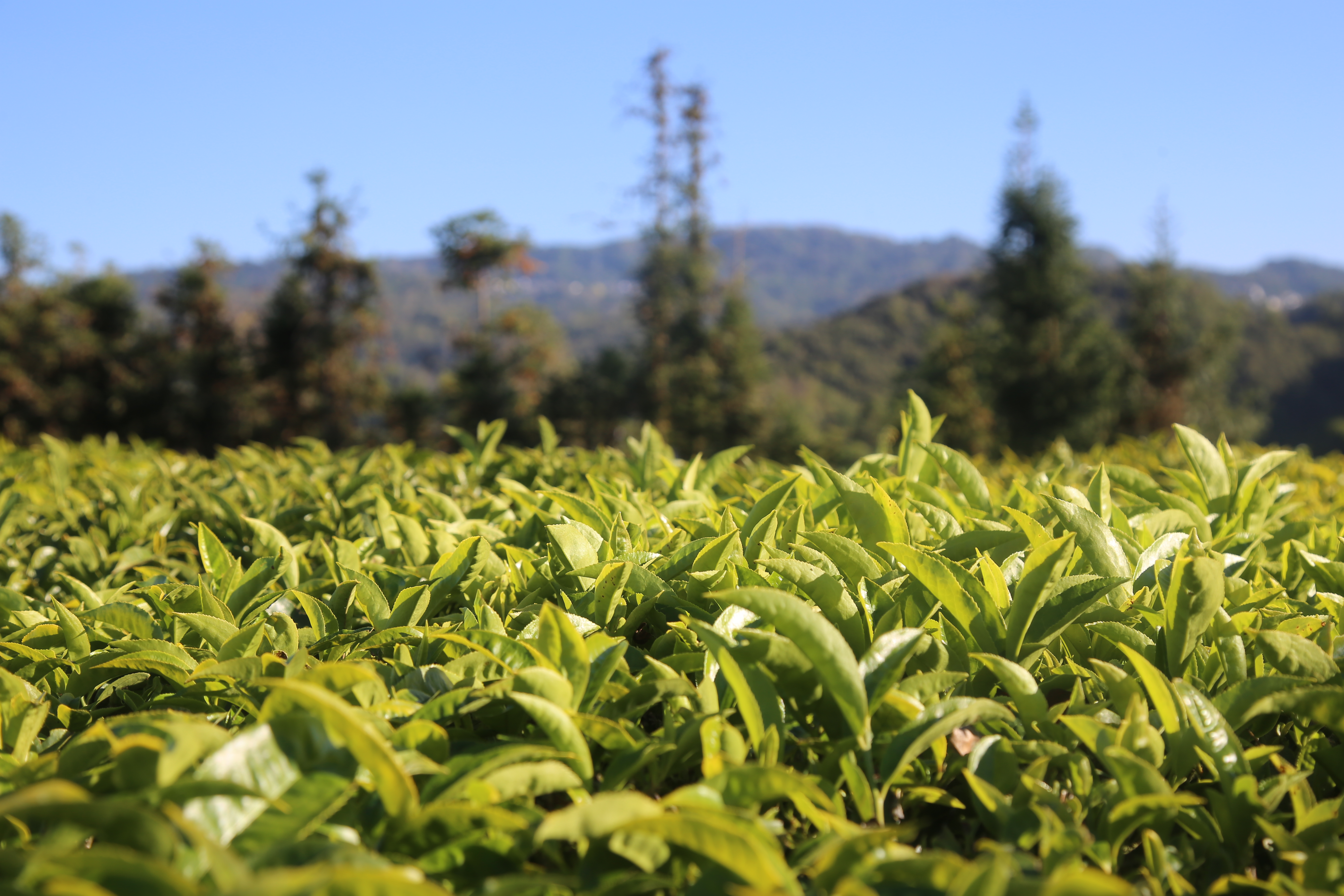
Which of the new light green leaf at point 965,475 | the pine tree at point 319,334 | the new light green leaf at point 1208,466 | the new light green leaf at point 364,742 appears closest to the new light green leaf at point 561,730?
the new light green leaf at point 364,742

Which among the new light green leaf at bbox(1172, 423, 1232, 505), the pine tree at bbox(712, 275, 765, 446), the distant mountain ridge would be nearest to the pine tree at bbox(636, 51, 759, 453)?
the pine tree at bbox(712, 275, 765, 446)

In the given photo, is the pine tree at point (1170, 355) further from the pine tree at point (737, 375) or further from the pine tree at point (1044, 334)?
the pine tree at point (737, 375)

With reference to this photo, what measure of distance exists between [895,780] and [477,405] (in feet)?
64.3

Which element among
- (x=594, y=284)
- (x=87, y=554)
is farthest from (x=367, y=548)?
(x=594, y=284)

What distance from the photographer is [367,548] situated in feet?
6.69

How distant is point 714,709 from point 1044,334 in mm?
17024

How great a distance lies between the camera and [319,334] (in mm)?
19297

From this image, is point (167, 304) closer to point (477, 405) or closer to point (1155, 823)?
point (477, 405)

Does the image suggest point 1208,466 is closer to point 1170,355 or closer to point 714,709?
point 714,709

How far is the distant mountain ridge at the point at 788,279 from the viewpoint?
89.9 m

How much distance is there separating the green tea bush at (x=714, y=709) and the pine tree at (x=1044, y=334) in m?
15.5

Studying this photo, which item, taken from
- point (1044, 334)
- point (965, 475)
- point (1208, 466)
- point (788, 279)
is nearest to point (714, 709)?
point (965, 475)

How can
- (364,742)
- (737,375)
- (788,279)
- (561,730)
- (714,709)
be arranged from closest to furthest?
1. (364,742)
2. (561,730)
3. (714,709)
4. (737,375)
5. (788,279)

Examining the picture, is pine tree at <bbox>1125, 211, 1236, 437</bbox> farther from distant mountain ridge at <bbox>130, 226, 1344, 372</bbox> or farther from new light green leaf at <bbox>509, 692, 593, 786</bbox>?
distant mountain ridge at <bbox>130, 226, 1344, 372</bbox>
